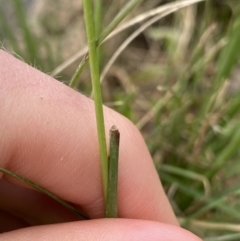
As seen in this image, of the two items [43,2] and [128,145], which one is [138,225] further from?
[43,2]

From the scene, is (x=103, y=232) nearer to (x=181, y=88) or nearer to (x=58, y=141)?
(x=58, y=141)

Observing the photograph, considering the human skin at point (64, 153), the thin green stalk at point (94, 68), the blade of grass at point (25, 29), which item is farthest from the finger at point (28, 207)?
the blade of grass at point (25, 29)

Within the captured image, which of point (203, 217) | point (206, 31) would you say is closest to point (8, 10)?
point (206, 31)

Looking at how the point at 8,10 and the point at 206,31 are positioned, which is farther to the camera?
the point at 8,10

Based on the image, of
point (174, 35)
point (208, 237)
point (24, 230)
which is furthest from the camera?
point (174, 35)

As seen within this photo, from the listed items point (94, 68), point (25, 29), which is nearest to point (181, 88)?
point (25, 29)

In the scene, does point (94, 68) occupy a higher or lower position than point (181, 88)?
lower

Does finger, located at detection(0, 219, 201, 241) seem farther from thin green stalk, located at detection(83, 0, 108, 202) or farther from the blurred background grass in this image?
the blurred background grass
